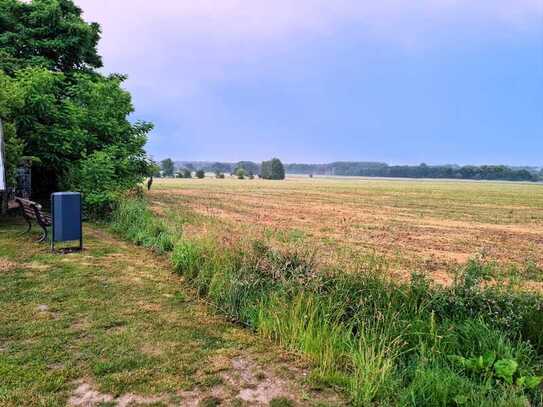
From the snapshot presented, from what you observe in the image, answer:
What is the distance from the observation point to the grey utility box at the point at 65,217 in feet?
24.8

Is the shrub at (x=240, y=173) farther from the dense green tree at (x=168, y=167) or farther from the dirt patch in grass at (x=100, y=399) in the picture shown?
the dirt patch in grass at (x=100, y=399)

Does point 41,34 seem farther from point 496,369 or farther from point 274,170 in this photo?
point 274,170

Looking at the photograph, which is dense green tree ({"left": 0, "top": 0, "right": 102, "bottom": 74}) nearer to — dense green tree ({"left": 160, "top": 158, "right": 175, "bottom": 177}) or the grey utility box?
the grey utility box

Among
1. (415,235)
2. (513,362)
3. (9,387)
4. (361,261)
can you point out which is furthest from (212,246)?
(415,235)

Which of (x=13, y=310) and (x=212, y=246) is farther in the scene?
(x=212, y=246)

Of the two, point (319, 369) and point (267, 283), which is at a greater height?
point (267, 283)

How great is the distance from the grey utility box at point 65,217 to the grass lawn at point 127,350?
145cm

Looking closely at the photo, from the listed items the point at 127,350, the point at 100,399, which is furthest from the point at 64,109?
the point at 100,399

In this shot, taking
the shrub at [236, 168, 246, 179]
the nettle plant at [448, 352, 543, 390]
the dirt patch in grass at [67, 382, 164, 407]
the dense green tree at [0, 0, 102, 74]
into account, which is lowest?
the dirt patch in grass at [67, 382, 164, 407]

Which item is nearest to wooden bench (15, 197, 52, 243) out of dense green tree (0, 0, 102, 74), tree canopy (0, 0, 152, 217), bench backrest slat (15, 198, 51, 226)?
bench backrest slat (15, 198, 51, 226)

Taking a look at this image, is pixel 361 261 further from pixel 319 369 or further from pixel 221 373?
pixel 221 373

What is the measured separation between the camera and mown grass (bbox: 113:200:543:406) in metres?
3.10

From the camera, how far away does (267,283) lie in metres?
4.92

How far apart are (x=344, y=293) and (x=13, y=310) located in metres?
4.14
